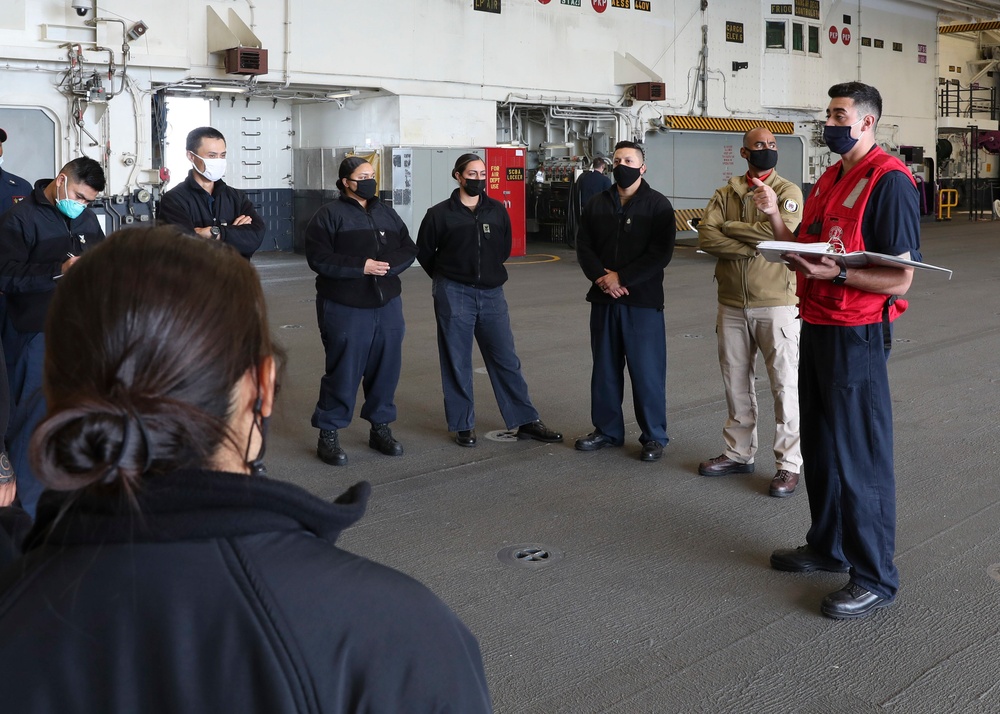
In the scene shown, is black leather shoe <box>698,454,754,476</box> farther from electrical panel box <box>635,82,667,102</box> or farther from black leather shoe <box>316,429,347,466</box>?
electrical panel box <box>635,82,667,102</box>

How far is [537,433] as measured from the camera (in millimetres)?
6141

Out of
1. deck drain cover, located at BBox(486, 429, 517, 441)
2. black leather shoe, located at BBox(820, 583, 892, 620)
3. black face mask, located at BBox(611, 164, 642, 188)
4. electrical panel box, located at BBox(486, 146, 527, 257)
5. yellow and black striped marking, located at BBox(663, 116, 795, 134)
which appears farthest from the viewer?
yellow and black striped marking, located at BBox(663, 116, 795, 134)

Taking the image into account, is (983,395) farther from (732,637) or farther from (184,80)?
(184,80)

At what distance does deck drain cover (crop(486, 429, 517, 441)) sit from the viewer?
6.21 meters

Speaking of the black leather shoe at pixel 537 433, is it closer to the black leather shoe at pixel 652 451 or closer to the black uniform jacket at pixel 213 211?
the black leather shoe at pixel 652 451

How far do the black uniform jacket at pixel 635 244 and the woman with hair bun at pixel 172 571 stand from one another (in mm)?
4758

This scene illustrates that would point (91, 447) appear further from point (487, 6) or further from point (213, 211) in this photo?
point (487, 6)

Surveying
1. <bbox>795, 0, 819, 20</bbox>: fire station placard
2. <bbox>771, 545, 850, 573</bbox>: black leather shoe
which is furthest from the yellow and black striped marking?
<bbox>771, 545, 850, 573</bbox>: black leather shoe

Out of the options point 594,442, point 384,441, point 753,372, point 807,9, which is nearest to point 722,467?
point 753,372

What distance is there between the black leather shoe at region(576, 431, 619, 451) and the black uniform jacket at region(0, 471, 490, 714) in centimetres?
485

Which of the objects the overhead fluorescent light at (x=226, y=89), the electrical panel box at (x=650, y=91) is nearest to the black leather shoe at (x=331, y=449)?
the overhead fluorescent light at (x=226, y=89)

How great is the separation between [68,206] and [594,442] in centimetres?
310

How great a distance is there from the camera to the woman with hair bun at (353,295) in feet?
18.7

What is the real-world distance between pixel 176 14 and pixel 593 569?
12083 mm
